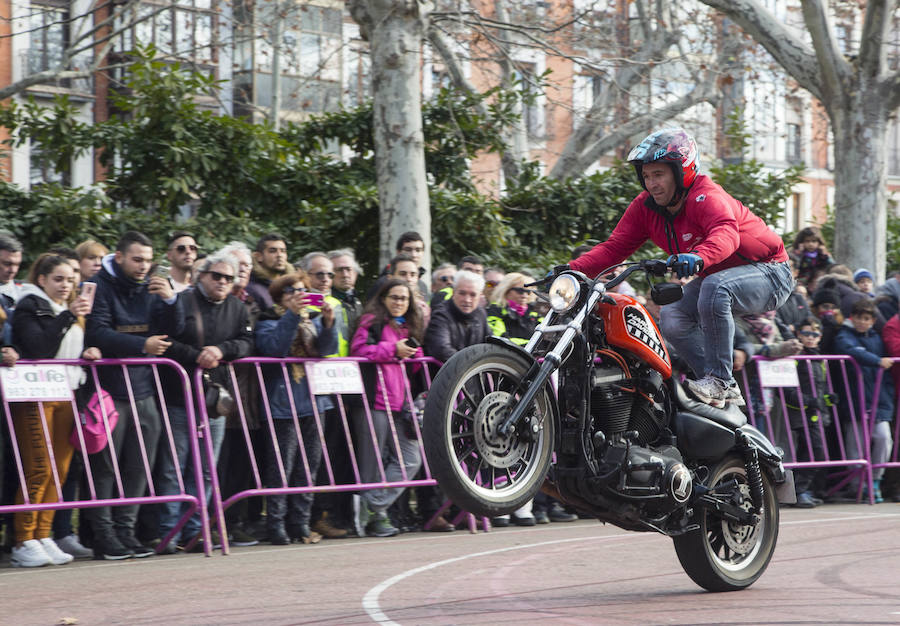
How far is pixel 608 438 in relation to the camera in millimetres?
6355

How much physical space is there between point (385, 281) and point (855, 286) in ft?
17.7

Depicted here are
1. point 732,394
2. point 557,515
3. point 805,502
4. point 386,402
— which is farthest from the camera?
point 805,502

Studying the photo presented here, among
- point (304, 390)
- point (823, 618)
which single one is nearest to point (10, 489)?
point (304, 390)

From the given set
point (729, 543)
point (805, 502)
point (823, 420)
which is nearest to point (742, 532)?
point (729, 543)

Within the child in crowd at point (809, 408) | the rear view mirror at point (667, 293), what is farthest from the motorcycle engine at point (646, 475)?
the child in crowd at point (809, 408)

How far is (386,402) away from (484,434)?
4.48m

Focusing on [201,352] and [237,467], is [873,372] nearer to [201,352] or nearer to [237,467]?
[237,467]

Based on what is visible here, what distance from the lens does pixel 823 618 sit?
606 cm

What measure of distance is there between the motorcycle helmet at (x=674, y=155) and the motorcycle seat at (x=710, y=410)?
1.04 meters

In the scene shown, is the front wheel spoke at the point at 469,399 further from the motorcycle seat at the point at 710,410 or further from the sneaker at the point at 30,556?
the sneaker at the point at 30,556

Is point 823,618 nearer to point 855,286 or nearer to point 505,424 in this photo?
point 505,424

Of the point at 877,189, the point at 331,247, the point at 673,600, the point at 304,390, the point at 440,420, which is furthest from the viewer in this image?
the point at 877,189

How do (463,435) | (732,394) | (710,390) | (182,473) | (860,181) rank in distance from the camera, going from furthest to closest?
(860,181) < (182,473) < (732,394) < (710,390) < (463,435)

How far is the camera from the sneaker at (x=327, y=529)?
995 centimetres
